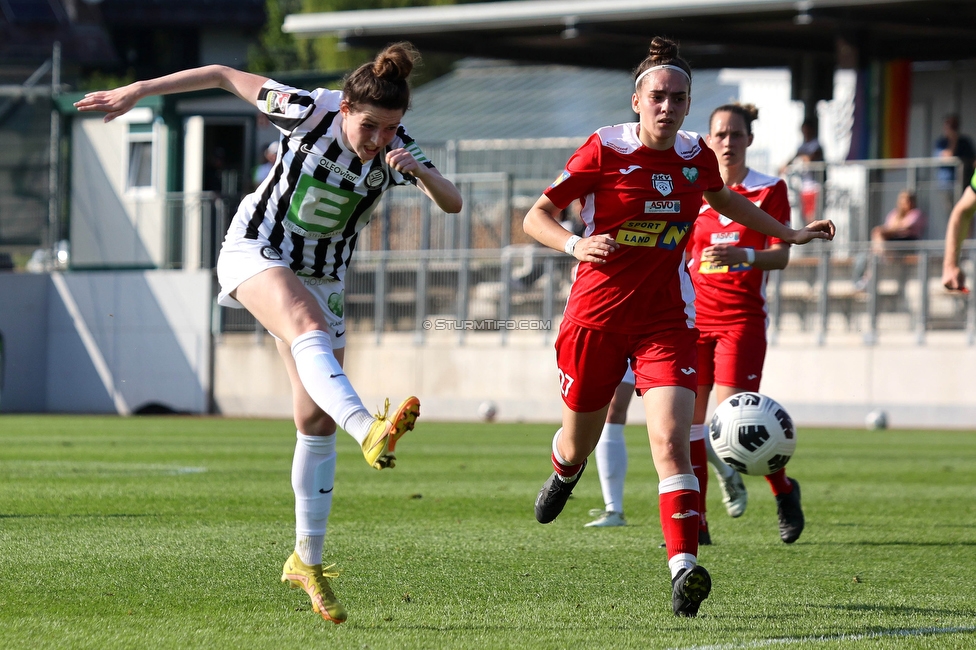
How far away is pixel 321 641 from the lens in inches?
196

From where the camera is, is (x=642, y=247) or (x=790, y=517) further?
(x=790, y=517)

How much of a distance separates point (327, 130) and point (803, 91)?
81.2 ft

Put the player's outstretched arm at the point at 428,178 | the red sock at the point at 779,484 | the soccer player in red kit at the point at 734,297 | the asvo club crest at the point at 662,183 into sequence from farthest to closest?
the red sock at the point at 779,484 → the soccer player in red kit at the point at 734,297 → the asvo club crest at the point at 662,183 → the player's outstretched arm at the point at 428,178

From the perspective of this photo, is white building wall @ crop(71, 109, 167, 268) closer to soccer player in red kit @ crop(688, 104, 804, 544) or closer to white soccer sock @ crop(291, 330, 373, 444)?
soccer player in red kit @ crop(688, 104, 804, 544)

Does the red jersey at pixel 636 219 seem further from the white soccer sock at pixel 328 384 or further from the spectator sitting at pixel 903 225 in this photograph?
the spectator sitting at pixel 903 225

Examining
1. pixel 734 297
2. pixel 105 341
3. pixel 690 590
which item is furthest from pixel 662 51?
pixel 105 341

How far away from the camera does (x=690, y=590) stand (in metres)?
5.37

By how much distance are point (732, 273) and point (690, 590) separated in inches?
123

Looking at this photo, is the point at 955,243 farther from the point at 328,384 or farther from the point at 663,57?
the point at 328,384

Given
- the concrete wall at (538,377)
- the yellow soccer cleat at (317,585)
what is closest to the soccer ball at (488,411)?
the concrete wall at (538,377)

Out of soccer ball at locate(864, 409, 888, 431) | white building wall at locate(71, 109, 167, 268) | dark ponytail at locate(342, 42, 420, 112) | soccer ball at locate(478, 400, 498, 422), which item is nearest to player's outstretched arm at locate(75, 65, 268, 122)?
dark ponytail at locate(342, 42, 420, 112)

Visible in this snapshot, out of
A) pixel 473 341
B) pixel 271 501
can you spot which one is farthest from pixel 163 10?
pixel 271 501

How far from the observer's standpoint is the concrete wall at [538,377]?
2097cm

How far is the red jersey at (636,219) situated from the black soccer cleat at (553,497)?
95cm
